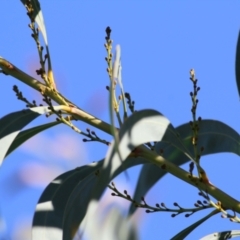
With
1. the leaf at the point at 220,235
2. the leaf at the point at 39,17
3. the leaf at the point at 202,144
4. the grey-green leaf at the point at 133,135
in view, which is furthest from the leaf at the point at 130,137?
the leaf at the point at 39,17

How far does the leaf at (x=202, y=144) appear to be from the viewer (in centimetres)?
111

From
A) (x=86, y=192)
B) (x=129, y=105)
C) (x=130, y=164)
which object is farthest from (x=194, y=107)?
(x=86, y=192)

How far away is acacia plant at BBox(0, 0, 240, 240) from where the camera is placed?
96 cm

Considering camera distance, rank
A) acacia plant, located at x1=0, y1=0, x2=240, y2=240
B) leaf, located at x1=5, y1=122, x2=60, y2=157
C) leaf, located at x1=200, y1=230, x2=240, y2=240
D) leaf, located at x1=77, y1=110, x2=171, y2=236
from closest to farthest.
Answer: leaf, located at x1=77, y1=110, x2=171, y2=236, acacia plant, located at x1=0, y1=0, x2=240, y2=240, leaf, located at x1=200, y1=230, x2=240, y2=240, leaf, located at x1=5, y1=122, x2=60, y2=157

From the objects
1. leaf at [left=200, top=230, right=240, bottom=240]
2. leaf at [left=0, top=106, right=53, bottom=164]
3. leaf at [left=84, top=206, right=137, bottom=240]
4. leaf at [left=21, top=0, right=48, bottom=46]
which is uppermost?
leaf at [left=21, top=0, right=48, bottom=46]

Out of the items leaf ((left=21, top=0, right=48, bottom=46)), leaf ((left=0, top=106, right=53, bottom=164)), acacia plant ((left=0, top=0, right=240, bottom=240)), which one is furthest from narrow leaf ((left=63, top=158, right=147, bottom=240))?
leaf ((left=21, top=0, right=48, bottom=46))

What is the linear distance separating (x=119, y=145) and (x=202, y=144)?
0.39m

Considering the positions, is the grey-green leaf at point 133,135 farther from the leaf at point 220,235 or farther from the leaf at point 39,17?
the leaf at point 39,17

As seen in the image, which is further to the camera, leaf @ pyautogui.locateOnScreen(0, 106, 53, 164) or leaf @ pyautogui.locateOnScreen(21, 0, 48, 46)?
leaf @ pyautogui.locateOnScreen(21, 0, 48, 46)

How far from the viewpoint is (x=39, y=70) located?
3.65ft

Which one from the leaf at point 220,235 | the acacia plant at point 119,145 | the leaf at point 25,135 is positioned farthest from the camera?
the leaf at point 25,135

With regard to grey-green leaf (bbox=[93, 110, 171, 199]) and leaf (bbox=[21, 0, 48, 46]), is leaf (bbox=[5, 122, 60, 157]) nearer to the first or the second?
leaf (bbox=[21, 0, 48, 46])

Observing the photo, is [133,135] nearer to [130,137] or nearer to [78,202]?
[130,137]

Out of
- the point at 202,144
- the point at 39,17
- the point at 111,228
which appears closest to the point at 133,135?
the point at 111,228
